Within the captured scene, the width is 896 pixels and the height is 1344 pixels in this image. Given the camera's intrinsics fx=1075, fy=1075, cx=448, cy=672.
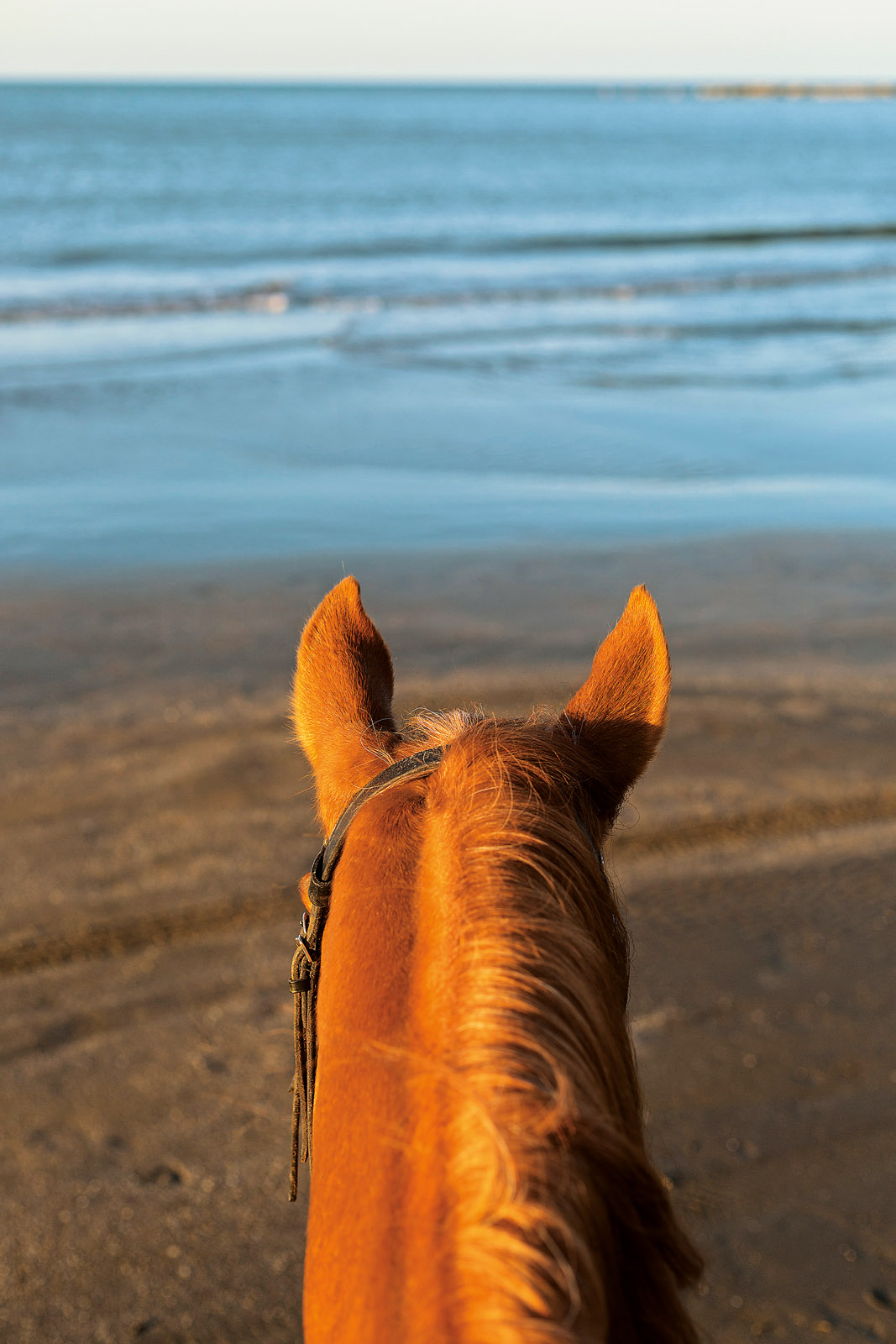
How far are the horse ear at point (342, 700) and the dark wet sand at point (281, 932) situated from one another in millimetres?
1651

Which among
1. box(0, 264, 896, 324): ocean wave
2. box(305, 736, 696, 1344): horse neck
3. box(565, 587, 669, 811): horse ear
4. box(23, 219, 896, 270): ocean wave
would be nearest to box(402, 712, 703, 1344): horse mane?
box(305, 736, 696, 1344): horse neck

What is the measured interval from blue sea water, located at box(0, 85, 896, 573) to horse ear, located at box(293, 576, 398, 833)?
5336 millimetres

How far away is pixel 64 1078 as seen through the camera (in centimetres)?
308

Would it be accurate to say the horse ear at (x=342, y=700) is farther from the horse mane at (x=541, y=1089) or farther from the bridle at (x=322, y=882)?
the horse mane at (x=541, y=1089)

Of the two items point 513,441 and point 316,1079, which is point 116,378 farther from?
point 316,1079

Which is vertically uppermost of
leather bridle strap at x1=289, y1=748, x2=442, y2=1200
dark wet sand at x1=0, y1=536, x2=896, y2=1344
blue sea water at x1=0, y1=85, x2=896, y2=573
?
leather bridle strap at x1=289, y1=748, x2=442, y2=1200

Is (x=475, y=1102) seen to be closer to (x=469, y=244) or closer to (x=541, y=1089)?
(x=541, y=1089)

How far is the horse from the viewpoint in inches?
33.5

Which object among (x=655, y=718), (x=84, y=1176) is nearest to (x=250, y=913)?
(x=84, y=1176)

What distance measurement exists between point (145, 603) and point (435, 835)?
5.27m

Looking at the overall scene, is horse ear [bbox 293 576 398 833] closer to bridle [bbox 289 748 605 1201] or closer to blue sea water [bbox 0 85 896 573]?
bridle [bbox 289 748 605 1201]

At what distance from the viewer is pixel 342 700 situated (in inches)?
63.1

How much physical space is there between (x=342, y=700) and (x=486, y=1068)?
747mm

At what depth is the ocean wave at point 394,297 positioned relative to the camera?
49.1 ft
